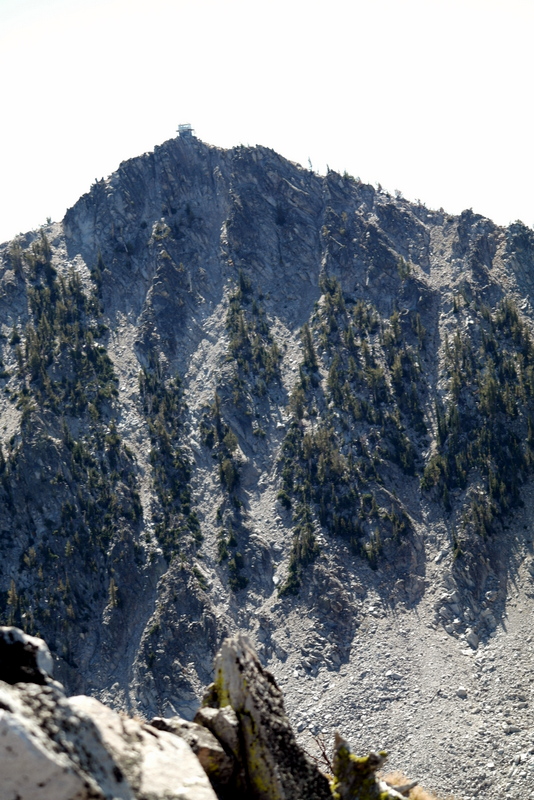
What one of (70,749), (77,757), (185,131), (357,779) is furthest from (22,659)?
(185,131)

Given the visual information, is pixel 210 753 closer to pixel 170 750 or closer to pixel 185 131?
pixel 170 750

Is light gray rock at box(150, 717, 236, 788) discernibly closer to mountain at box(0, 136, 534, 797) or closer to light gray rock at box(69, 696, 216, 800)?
light gray rock at box(69, 696, 216, 800)

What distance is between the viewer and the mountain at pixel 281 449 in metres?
82.3

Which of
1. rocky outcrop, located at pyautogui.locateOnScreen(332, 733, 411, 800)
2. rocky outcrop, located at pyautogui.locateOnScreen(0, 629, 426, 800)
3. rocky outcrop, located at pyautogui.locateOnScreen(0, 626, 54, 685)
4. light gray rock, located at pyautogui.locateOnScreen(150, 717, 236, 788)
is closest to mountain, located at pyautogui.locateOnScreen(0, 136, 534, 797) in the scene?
rocky outcrop, located at pyautogui.locateOnScreen(332, 733, 411, 800)

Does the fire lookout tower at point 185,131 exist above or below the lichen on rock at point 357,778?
above

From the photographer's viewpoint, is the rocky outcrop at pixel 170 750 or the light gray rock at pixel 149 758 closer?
the rocky outcrop at pixel 170 750

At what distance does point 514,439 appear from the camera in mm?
96750

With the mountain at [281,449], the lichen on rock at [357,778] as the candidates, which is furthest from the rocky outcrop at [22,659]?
the mountain at [281,449]

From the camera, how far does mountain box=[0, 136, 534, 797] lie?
82312 millimetres

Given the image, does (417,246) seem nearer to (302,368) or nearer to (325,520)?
(302,368)

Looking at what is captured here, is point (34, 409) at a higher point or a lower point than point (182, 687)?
higher

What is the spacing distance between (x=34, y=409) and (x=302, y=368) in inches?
1446

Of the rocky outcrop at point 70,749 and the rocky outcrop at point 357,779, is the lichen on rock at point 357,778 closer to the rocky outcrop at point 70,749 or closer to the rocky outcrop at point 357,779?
the rocky outcrop at point 357,779

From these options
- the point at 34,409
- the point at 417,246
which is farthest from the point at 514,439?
the point at 34,409
